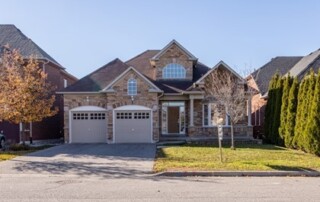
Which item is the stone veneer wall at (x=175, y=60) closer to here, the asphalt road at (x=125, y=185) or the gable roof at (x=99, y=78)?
the gable roof at (x=99, y=78)

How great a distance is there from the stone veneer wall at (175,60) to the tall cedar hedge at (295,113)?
6179mm

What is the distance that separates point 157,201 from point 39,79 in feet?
53.2

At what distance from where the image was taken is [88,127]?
25938 mm

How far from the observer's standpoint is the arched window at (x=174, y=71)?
94.4ft

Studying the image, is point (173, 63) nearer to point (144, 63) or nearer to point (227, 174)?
point (144, 63)

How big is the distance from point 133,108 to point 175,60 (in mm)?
5765

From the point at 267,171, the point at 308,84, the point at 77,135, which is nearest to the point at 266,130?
the point at 308,84

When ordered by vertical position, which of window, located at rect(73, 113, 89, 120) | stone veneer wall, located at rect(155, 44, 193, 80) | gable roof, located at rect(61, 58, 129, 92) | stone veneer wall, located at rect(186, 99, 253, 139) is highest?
stone veneer wall, located at rect(155, 44, 193, 80)

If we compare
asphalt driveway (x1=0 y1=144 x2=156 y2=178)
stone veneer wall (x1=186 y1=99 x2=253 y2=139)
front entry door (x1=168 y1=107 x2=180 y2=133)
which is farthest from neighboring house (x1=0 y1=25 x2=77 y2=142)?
stone veneer wall (x1=186 y1=99 x2=253 y2=139)

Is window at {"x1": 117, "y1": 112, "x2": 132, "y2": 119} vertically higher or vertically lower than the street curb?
higher

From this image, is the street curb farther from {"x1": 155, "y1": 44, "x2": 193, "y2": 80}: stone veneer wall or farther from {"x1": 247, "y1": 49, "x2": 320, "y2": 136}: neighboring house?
{"x1": 247, "y1": 49, "x2": 320, "y2": 136}: neighboring house

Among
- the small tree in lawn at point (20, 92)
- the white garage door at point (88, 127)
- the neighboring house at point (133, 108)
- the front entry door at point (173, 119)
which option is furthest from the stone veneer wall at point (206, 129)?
the small tree in lawn at point (20, 92)

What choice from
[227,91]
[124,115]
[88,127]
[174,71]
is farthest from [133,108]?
[227,91]

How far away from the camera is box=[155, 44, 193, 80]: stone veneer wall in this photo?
2864cm
